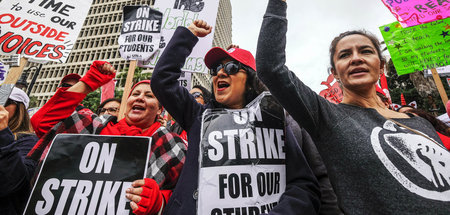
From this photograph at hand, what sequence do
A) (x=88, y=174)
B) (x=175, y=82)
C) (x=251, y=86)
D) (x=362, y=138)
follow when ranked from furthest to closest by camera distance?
1. (x=251, y=86)
2. (x=175, y=82)
3. (x=88, y=174)
4. (x=362, y=138)

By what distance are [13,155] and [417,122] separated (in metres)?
2.75

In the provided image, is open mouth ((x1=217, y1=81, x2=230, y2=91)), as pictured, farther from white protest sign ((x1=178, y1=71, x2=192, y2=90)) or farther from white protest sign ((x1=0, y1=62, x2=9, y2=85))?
white protest sign ((x1=178, y1=71, x2=192, y2=90))

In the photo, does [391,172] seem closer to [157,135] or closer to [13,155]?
[157,135]

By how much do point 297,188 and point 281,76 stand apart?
682mm

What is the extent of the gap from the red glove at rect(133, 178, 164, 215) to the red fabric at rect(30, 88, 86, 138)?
3.79ft

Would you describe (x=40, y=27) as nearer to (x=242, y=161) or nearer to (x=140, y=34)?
(x=140, y=34)

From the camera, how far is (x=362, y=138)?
4.00 feet

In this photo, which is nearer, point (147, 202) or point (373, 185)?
point (373, 185)

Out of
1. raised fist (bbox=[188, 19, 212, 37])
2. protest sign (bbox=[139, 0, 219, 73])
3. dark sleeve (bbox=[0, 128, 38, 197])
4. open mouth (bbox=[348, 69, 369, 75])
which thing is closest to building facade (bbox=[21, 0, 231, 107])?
protest sign (bbox=[139, 0, 219, 73])

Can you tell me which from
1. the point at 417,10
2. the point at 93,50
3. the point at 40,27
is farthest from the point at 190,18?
the point at 93,50

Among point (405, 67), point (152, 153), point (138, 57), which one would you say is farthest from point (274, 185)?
point (405, 67)

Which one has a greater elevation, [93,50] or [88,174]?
[93,50]

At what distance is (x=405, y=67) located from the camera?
484 centimetres

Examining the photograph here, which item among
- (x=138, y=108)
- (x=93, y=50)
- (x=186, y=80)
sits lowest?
(x=138, y=108)
